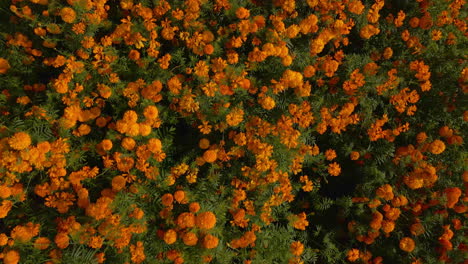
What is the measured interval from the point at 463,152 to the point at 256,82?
262 centimetres

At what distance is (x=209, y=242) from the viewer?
3.03 meters

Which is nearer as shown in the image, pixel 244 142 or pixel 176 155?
pixel 244 142

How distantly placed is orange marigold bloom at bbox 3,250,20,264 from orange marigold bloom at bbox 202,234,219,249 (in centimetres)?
173

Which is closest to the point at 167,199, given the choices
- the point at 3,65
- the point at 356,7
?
the point at 3,65

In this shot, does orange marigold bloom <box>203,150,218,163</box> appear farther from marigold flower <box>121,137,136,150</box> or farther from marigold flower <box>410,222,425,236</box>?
marigold flower <box>410,222,425,236</box>

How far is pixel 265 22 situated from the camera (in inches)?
155

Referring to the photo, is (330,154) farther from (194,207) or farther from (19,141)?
(19,141)

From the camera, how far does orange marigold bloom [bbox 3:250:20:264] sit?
2920 mm

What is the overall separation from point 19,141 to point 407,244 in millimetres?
4277

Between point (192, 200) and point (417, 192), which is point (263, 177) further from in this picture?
→ point (417, 192)

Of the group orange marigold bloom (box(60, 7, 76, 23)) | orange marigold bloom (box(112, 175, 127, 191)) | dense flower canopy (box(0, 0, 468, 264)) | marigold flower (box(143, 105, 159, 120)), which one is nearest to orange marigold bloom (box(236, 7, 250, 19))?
dense flower canopy (box(0, 0, 468, 264))

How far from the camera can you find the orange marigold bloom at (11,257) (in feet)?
9.58

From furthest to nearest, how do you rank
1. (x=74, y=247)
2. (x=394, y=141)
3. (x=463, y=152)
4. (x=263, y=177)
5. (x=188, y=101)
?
(x=394, y=141)
(x=463, y=152)
(x=263, y=177)
(x=188, y=101)
(x=74, y=247)

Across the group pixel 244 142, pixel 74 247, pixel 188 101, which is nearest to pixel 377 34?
pixel 244 142
